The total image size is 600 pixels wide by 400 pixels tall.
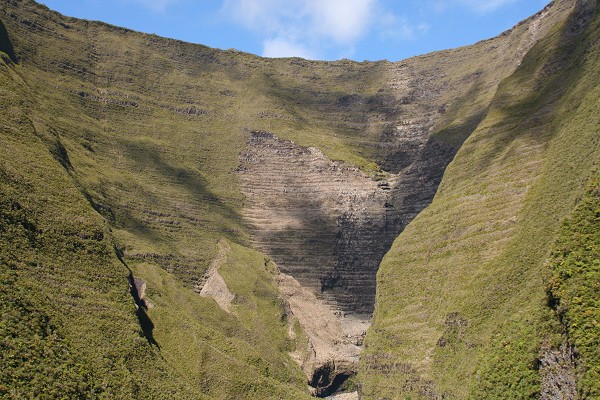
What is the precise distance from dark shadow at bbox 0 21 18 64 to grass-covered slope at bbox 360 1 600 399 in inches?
2839

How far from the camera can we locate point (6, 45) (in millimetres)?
103812

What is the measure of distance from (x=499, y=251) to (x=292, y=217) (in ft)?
178

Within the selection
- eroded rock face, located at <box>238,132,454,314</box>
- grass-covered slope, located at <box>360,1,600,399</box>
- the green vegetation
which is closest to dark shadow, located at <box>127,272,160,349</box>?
grass-covered slope, located at <box>360,1,600,399</box>

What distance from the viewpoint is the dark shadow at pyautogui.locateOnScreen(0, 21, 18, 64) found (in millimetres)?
102044

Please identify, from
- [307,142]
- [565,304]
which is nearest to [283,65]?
[307,142]

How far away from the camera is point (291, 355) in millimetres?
76500

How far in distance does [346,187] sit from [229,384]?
59582 millimetres

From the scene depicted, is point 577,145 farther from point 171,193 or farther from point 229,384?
point 171,193

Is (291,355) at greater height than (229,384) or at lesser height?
greater

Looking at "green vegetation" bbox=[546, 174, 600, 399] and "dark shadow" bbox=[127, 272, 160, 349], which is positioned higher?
"green vegetation" bbox=[546, 174, 600, 399]

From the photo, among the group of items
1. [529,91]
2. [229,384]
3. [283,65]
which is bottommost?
[229,384]

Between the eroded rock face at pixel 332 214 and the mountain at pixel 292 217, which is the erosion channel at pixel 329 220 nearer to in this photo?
the eroded rock face at pixel 332 214

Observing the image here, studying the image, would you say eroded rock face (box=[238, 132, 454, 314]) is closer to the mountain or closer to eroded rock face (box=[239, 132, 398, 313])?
eroded rock face (box=[239, 132, 398, 313])

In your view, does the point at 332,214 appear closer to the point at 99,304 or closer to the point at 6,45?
the point at 6,45
